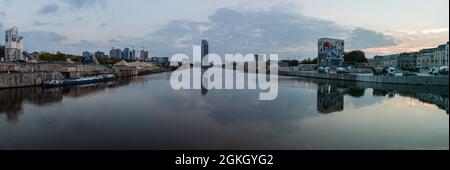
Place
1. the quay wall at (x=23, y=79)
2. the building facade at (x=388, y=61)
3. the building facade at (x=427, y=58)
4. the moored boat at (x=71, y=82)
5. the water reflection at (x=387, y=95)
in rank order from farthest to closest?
the building facade at (x=388, y=61) < the building facade at (x=427, y=58) < the moored boat at (x=71, y=82) < the quay wall at (x=23, y=79) < the water reflection at (x=387, y=95)

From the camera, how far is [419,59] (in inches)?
2557

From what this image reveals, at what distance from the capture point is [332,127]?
9695 millimetres

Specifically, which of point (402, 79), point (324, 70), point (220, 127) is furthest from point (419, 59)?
point (220, 127)

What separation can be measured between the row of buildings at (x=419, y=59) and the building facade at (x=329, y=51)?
10.5 meters

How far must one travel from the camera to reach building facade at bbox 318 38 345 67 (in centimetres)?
4769

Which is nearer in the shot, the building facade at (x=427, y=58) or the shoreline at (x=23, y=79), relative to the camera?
the shoreline at (x=23, y=79)

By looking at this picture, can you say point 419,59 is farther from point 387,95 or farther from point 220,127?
point 220,127

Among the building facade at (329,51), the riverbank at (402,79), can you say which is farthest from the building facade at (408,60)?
the riverbank at (402,79)

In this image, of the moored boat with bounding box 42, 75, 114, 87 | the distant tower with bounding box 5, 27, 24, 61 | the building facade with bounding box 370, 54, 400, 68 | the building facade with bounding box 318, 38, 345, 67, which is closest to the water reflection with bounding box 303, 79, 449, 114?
the moored boat with bounding box 42, 75, 114, 87

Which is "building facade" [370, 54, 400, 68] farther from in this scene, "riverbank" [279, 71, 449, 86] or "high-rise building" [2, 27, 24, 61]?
"high-rise building" [2, 27, 24, 61]

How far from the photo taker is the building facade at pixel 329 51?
47688 millimetres

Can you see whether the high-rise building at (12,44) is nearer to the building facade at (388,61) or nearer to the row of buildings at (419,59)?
the row of buildings at (419,59)

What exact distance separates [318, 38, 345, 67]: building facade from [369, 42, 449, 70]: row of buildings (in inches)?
414
